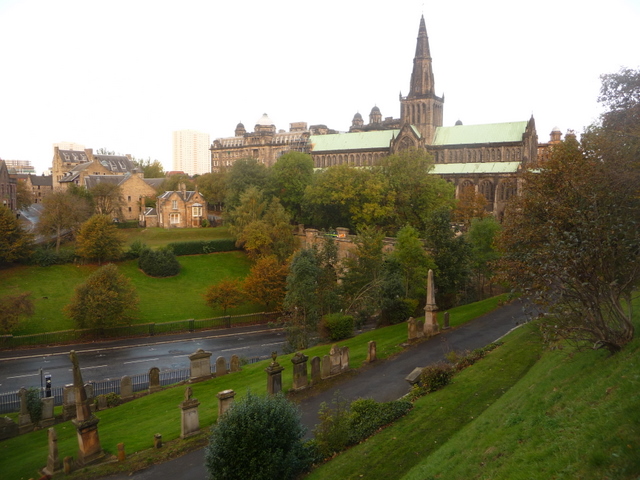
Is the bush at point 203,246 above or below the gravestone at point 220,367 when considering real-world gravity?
above

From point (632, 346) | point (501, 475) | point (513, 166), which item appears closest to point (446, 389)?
point (632, 346)

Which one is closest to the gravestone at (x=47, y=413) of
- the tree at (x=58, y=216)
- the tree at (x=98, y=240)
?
the tree at (x=98, y=240)

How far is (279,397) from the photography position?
1234 centimetres

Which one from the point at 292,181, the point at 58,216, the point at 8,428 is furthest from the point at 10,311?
the point at 292,181

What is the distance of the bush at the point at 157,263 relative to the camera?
154ft

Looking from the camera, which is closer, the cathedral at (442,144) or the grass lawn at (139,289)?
the grass lawn at (139,289)

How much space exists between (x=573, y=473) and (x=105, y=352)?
100 feet

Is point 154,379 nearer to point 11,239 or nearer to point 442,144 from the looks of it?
point 11,239

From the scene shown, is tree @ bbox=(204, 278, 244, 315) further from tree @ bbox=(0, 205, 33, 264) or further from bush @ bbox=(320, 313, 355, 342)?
tree @ bbox=(0, 205, 33, 264)

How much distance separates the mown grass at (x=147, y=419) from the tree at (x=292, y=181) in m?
35.9

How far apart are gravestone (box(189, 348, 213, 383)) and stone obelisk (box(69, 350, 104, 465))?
7.42 metres

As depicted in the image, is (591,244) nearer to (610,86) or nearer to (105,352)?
(610,86)

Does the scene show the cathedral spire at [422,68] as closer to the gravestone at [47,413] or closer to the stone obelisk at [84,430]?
the gravestone at [47,413]

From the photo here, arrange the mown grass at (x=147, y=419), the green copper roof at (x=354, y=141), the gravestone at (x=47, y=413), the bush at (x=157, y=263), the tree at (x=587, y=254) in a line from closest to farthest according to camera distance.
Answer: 1. the tree at (x=587, y=254)
2. the mown grass at (x=147, y=419)
3. the gravestone at (x=47, y=413)
4. the bush at (x=157, y=263)
5. the green copper roof at (x=354, y=141)
